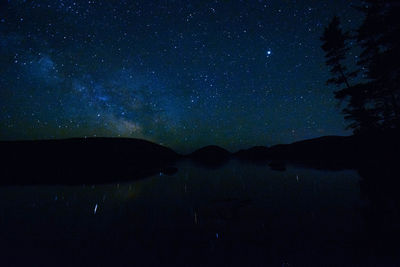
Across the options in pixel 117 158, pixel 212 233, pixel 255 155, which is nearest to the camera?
pixel 212 233

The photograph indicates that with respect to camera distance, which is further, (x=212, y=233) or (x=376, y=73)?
(x=376, y=73)

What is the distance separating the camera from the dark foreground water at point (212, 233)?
15.0 ft

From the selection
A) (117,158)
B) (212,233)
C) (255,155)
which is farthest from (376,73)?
(255,155)

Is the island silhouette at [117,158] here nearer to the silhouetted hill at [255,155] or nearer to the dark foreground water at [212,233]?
the silhouetted hill at [255,155]

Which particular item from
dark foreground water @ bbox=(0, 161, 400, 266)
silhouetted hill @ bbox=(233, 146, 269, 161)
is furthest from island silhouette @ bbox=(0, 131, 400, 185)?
dark foreground water @ bbox=(0, 161, 400, 266)

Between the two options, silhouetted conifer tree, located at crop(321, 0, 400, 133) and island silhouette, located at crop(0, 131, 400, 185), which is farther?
island silhouette, located at crop(0, 131, 400, 185)

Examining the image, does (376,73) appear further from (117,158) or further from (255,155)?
(255,155)

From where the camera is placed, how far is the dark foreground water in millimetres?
4562

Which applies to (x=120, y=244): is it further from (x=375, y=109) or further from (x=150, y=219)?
(x=375, y=109)

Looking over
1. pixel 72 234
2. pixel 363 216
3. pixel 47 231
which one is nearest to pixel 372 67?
pixel 363 216

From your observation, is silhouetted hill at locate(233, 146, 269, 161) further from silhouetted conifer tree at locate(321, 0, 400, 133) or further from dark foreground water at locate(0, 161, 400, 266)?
dark foreground water at locate(0, 161, 400, 266)

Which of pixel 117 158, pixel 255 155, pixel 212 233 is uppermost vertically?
pixel 255 155

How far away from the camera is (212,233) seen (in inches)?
241

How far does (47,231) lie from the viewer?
7.02 meters
